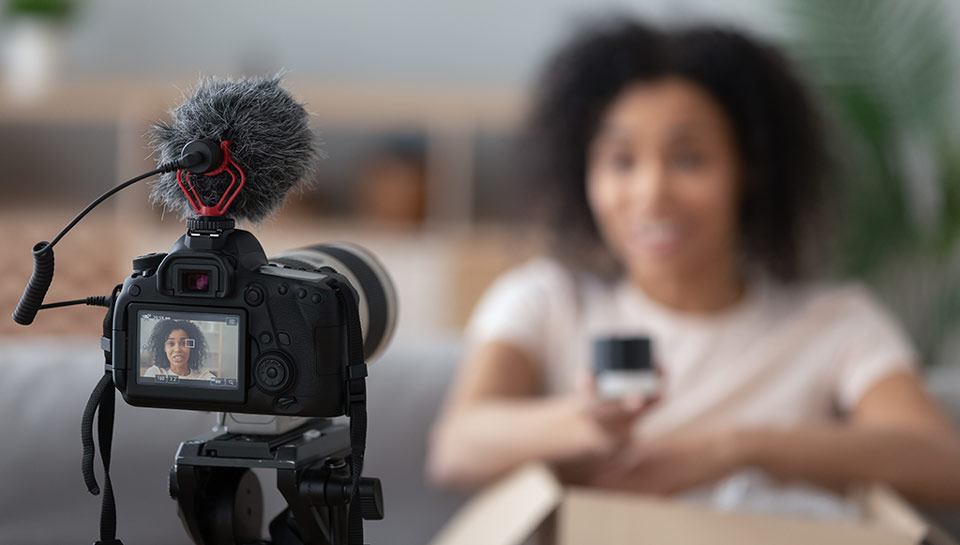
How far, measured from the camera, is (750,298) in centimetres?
131

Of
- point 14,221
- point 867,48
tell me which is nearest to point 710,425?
point 867,48

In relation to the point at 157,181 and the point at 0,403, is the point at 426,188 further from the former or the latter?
the point at 157,181

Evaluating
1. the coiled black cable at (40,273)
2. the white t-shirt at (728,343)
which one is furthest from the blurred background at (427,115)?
the coiled black cable at (40,273)

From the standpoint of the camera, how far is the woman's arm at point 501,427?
1057mm

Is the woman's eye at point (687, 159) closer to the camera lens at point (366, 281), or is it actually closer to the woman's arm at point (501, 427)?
the woman's arm at point (501, 427)

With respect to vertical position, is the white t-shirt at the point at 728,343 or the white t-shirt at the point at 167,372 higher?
the white t-shirt at the point at 167,372

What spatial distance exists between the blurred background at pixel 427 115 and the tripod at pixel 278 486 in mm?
1366

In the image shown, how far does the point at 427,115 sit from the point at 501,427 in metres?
1.83

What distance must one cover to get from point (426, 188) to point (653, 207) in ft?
5.96

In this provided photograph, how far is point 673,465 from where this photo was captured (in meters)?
1.06

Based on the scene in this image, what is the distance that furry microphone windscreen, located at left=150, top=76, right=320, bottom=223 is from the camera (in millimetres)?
404

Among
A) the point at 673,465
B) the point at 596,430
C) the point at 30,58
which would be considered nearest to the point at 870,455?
the point at 673,465

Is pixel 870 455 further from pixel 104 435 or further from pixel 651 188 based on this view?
pixel 104 435

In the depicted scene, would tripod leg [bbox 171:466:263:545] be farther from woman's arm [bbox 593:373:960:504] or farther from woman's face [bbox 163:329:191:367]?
woman's arm [bbox 593:373:960:504]
